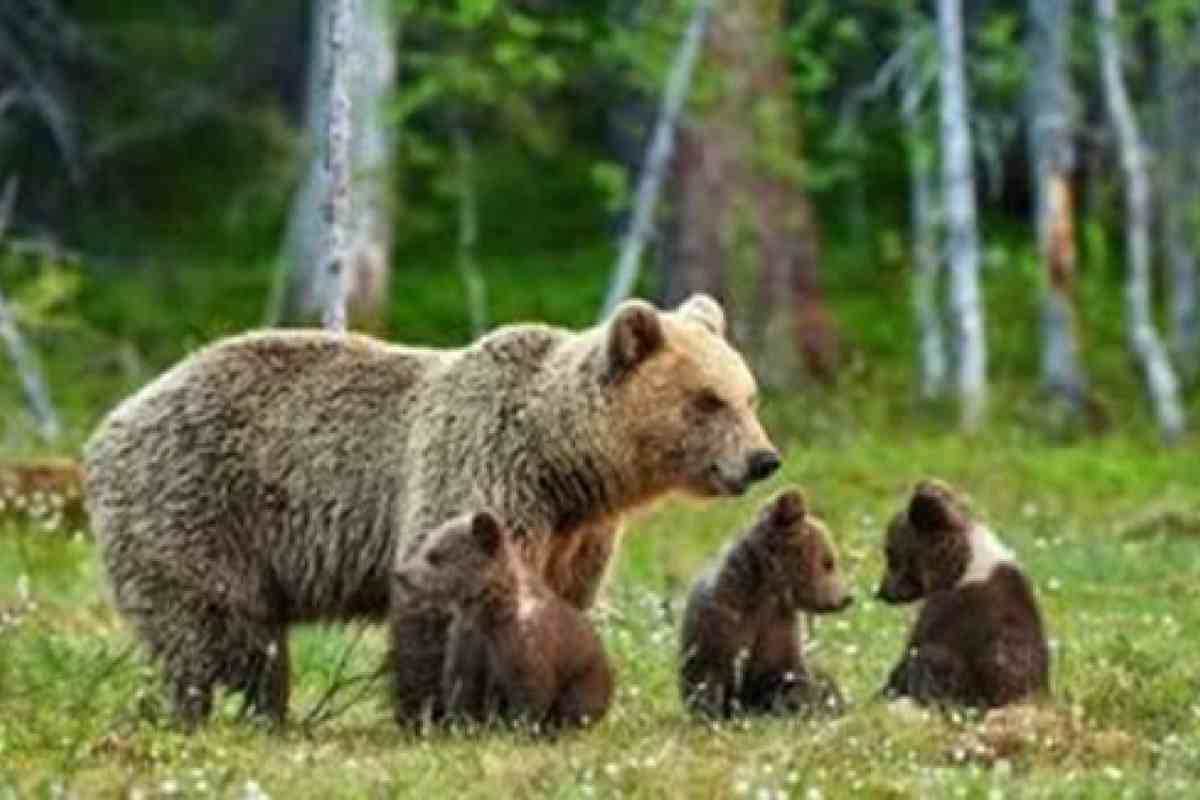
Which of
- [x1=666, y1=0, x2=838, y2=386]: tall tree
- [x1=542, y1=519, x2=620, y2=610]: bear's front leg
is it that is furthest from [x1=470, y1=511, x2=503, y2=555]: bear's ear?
[x1=666, y1=0, x2=838, y2=386]: tall tree

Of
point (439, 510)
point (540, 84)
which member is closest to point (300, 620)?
point (439, 510)

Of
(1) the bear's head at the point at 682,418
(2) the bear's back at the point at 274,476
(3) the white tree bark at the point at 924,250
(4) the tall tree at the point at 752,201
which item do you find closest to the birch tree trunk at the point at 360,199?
(4) the tall tree at the point at 752,201

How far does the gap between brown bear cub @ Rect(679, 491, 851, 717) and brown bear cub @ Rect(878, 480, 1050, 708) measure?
312 millimetres

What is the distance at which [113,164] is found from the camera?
4188cm

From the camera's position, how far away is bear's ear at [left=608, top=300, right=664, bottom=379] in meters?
12.2

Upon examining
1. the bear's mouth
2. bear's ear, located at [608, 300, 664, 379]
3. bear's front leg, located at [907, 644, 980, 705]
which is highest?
bear's ear, located at [608, 300, 664, 379]

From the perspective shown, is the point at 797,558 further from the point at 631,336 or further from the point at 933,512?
the point at 631,336

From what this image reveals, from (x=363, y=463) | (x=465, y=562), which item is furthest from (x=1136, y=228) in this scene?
(x=465, y=562)

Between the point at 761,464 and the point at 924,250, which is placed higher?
the point at 761,464

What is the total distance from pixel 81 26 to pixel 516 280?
494cm

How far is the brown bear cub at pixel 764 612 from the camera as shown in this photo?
12.0 metres

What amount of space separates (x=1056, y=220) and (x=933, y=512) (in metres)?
16.5

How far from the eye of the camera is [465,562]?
11664mm

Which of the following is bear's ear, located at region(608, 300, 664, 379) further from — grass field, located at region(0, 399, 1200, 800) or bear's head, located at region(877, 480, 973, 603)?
bear's head, located at region(877, 480, 973, 603)
